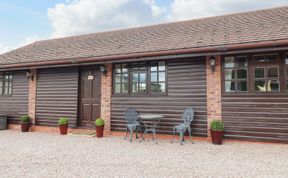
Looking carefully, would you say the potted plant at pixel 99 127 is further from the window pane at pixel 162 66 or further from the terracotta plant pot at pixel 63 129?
the window pane at pixel 162 66

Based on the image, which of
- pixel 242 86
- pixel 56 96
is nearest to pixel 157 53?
pixel 242 86

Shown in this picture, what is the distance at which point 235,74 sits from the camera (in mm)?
5523

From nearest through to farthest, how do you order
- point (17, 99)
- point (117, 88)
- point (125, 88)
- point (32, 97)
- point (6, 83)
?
1. point (125, 88)
2. point (117, 88)
3. point (32, 97)
4. point (17, 99)
5. point (6, 83)

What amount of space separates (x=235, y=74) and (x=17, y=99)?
8.11m

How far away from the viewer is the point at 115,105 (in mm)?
6816

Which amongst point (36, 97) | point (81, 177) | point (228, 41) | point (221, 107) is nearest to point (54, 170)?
point (81, 177)

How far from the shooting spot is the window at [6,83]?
28.1ft

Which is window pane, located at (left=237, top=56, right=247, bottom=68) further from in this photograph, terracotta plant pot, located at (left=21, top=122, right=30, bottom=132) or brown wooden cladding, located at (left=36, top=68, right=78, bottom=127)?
terracotta plant pot, located at (left=21, top=122, right=30, bottom=132)

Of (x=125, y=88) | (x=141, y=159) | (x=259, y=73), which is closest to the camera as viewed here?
(x=141, y=159)

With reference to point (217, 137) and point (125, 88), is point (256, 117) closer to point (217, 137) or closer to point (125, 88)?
point (217, 137)

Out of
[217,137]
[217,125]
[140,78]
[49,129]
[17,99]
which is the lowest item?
[49,129]

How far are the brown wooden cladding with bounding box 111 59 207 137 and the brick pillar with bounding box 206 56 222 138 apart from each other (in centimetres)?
11

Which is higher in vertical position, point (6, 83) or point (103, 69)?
point (103, 69)

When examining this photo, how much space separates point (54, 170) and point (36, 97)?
546 cm
